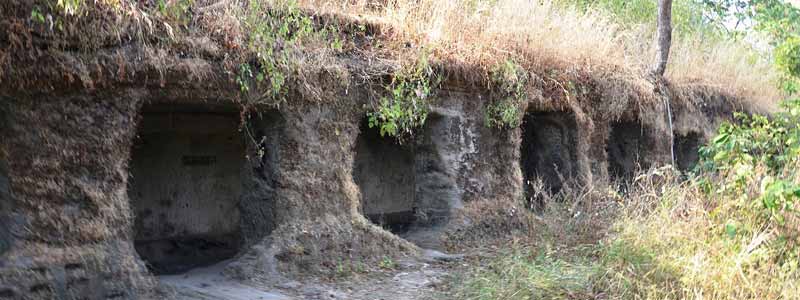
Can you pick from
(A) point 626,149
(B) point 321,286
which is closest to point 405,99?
(B) point 321,286

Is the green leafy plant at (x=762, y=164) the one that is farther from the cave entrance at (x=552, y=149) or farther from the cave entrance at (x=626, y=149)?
the cave entrance at (x=626, y=149)

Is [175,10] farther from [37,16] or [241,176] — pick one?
[241,176]

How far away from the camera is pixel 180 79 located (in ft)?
18.5

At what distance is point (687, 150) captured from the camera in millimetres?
12336

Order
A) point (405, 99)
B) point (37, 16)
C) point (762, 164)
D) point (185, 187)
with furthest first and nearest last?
point (185, 187), point (405, 99), point (762, 164), point (37, 16)

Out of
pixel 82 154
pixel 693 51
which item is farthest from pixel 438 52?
pixel 693 51

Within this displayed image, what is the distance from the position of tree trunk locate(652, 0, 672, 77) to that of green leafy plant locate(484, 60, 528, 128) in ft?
11.2

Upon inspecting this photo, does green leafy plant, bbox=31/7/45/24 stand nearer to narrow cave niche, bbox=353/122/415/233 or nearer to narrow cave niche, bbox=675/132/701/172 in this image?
narrow cave niche, bbox=353/122/415/233

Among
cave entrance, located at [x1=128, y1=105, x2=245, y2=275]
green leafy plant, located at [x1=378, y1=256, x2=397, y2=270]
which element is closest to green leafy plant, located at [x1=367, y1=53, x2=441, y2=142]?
green leafy plant, located at [x1=378, y1=256, x2=397, y2=270]

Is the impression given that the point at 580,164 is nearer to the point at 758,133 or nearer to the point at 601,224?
the point at 601,224

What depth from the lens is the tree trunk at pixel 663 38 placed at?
1092 cm

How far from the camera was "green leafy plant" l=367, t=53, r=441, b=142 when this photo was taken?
704cm

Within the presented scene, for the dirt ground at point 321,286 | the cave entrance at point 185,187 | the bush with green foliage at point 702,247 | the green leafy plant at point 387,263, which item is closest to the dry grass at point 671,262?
the bush with green foliage at point 702,247

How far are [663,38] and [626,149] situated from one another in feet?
5.11
